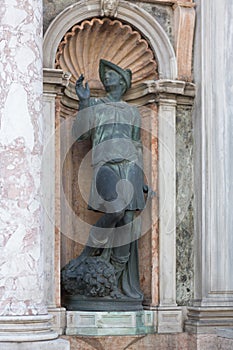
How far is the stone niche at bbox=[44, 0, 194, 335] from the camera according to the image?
11.1 metres

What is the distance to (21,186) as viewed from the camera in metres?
9.12

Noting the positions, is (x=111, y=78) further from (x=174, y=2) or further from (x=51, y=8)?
(x=174, y=2)

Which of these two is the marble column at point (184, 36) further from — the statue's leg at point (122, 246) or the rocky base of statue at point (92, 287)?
the rocky base of statue at point (92, 287)

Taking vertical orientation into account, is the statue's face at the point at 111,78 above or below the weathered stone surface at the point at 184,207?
above

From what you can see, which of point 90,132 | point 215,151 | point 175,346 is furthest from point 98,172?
point 175,346

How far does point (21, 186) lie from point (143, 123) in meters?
2.88

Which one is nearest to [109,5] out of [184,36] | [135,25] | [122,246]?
[135,25]

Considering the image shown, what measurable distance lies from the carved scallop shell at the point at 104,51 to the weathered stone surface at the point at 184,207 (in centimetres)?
76

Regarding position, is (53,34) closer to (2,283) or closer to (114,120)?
(114,120)

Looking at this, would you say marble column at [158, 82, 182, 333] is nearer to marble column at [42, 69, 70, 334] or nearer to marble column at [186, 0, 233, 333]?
marble column at [186, 0, 233, 333]

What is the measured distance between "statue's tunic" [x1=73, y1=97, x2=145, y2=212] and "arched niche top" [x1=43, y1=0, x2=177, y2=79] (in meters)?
0.81

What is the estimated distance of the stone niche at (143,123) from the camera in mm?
11086

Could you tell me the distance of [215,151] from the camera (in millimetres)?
11211

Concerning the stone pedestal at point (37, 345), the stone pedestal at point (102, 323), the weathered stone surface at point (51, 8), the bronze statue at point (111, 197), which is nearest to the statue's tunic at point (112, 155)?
the bronze statue at point (111, 197)
